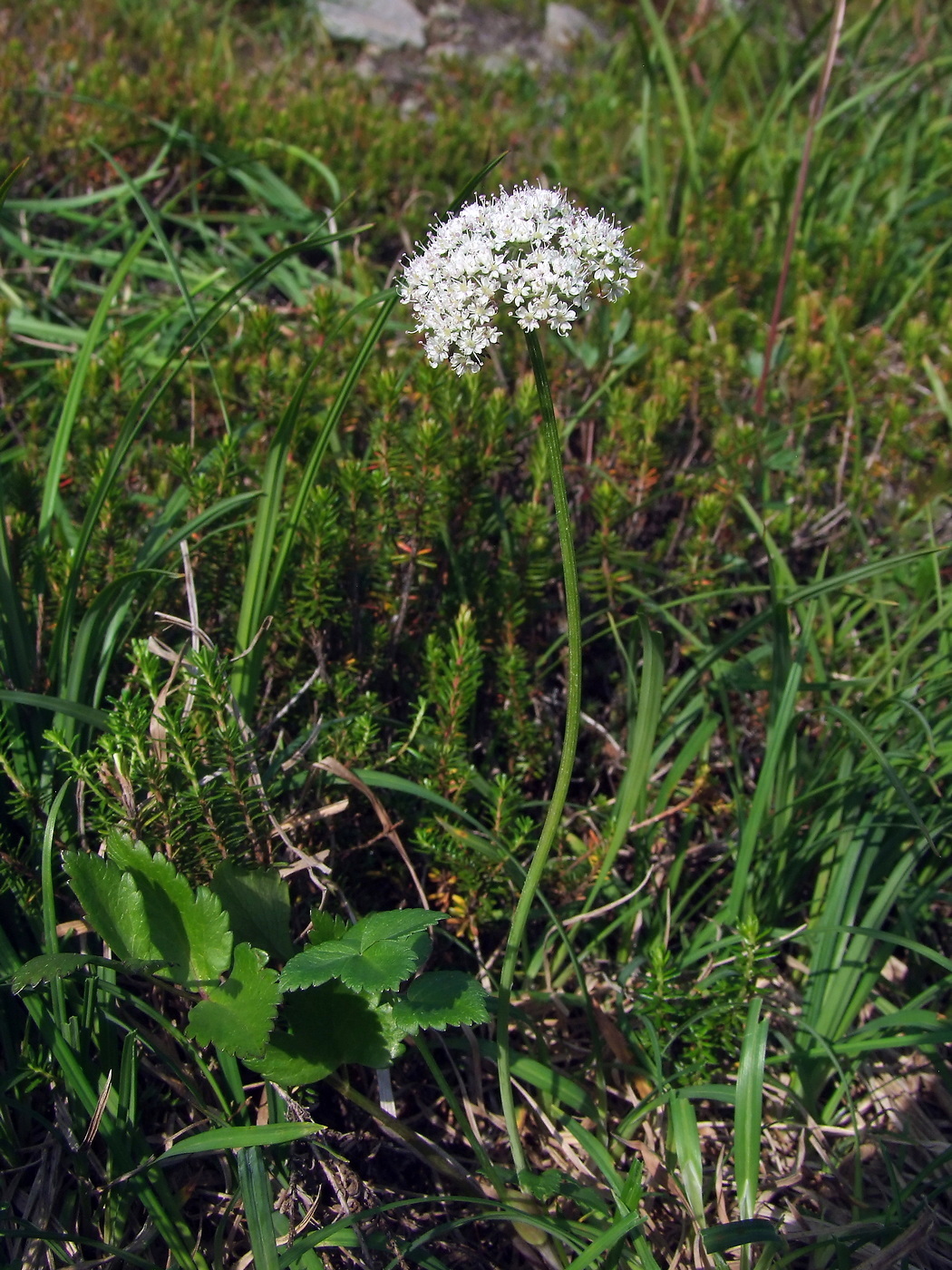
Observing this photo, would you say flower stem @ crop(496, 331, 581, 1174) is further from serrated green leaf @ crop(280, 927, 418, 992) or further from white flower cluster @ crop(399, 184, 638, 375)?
serrated green leaf @ crop(280, 927, 418, 992)

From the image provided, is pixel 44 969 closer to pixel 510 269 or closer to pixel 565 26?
pixel 510 269

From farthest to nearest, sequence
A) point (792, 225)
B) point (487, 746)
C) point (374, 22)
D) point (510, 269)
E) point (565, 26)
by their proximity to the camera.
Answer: point (565, 26) < point (374, 22) < point (792, 225) < point (487, 746) < point (510, 269)

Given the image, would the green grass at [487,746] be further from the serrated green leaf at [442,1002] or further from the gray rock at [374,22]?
the gray rock at [374,22]

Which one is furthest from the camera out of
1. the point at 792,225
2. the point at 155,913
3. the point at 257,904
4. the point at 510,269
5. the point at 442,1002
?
the point at 792,225

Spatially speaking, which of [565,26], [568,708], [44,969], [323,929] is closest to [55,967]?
[44,969]

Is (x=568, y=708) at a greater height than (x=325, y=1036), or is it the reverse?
(x=568, y=708)

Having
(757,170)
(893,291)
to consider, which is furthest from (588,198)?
(893,291)
